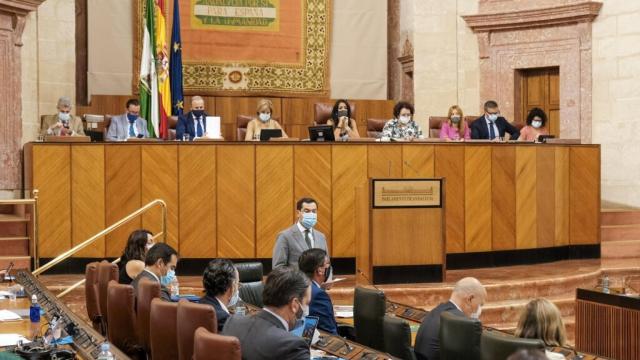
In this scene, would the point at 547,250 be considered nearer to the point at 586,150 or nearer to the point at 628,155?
the point at 586,150

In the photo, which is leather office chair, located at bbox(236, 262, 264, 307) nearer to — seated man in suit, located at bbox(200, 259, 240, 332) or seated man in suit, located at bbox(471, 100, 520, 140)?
seated man in suit, located at bbox(200, 259, 240, 332)

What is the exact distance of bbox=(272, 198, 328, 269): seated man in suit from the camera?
8664mm

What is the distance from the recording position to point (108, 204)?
11.1 meters

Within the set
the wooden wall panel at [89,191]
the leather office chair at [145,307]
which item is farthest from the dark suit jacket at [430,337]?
the wooden wall panel at [89,191]

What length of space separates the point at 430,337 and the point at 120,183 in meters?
6.03

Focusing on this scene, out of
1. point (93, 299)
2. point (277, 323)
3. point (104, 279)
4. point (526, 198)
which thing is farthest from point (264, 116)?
point (277, 323)

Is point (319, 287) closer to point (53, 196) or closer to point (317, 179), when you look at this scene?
point (317, 179)

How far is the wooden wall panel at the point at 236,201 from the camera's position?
1114cm

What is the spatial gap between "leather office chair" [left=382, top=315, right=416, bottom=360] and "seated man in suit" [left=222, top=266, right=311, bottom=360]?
1.06 metres

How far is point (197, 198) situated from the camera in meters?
11.1

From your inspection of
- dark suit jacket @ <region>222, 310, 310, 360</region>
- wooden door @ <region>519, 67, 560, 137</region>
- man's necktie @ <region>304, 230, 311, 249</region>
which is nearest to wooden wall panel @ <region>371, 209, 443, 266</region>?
man's necktie @ <region>304, 230, 311, 249</region>

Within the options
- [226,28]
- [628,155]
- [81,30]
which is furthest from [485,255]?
[81,30]

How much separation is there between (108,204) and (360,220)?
8.93 ft

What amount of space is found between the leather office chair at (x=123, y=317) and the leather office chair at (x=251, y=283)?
1.30m
